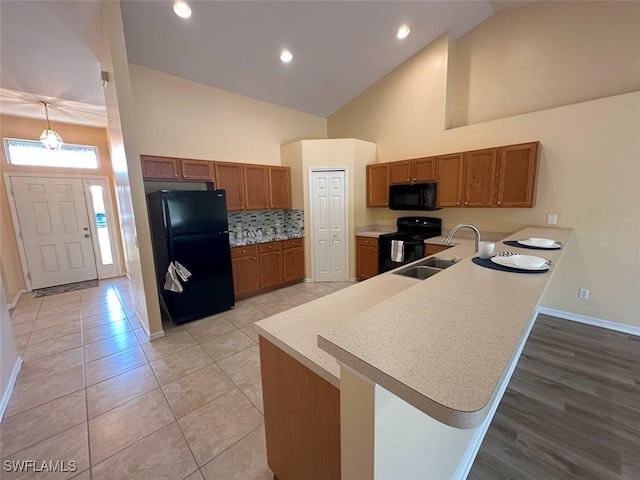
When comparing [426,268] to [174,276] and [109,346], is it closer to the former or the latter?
[174,276]

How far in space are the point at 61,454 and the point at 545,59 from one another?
18.6ft

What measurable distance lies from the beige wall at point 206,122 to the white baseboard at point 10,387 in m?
2.53

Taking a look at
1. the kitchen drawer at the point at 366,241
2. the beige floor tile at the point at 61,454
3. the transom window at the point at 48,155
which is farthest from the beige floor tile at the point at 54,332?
the kitchen drawer at the point at 366,241

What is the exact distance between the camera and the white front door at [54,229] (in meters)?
4.41

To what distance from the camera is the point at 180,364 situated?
243cm

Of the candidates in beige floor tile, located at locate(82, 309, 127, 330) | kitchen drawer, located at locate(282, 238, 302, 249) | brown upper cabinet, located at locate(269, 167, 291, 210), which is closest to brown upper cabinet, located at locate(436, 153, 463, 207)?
kitchen drawer, located at locate(282, 238, 302, 249)

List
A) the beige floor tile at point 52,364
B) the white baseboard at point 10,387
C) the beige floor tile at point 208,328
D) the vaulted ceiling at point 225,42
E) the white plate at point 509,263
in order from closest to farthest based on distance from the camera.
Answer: the white plate at point 509,263 → the white baseboard at point 10,387 → the beige floor tile at point 52,364 → the vaulted ceiling at point 225,42 → the beige floor tile at point 208,328

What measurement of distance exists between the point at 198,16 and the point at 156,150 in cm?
162

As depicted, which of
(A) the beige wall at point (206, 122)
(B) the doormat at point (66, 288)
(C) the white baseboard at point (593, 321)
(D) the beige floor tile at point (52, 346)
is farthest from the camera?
(B) the doormat at point (66, 288)

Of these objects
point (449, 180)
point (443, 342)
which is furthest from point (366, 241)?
point (443, 342)

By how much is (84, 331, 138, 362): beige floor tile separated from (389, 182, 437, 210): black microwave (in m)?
3.92

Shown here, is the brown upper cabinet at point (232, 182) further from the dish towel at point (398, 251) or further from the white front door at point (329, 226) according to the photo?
the dish towel at point (398, 251)

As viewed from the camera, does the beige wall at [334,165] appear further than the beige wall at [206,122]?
Yes

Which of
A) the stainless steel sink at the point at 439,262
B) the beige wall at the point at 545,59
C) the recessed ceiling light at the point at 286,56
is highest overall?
the recessed ceiling light at the point at 286,56
